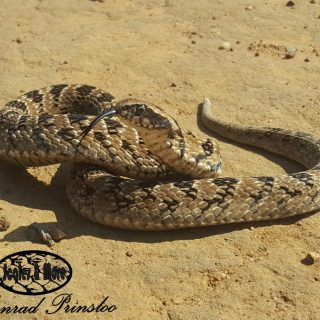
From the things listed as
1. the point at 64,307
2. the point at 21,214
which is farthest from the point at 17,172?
the point at 64,307

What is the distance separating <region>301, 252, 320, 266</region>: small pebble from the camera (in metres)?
6.68

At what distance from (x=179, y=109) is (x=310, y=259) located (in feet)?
12.4

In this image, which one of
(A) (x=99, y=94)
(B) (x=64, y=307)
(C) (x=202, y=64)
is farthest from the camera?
(C) (x=202, y=64)

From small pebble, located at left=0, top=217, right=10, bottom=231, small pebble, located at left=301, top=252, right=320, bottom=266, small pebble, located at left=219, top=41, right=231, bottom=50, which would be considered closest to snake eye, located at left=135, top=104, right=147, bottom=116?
small pebble, located at left=0, top=217, right=10, bottom=231

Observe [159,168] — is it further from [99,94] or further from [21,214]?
[99,94]

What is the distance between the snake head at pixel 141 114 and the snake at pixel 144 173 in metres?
0.01

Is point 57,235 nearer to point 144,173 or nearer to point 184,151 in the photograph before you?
point 144,173

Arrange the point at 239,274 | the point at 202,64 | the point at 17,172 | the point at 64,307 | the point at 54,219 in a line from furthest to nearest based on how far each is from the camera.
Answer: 1. the point at 202,64
2. the point at 17,172
3. the point at 54,219
4. the point at 239,274
5. the point at 64,307

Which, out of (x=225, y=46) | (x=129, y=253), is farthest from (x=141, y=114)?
(x=225, y=46)

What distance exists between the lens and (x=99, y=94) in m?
9.35

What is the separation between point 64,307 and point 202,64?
237 inches

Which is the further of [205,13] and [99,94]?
[205,13]

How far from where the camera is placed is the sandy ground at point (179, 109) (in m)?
6.21

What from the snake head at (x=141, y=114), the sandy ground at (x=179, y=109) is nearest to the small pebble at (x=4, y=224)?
the sandy ground at (x=179, y=109)
